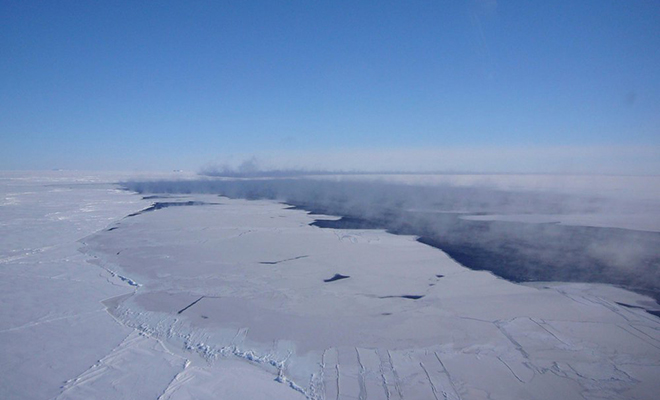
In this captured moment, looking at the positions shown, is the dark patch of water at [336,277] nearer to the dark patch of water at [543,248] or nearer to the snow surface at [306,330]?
the snow surface at [306,330]

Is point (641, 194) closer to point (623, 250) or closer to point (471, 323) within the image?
point (623, 250)

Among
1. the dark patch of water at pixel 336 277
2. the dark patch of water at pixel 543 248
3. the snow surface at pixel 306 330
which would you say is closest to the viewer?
the snow surface at pixel 306 330

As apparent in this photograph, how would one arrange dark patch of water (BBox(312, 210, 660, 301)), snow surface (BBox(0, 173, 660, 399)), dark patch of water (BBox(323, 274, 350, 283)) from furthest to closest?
dark patch of water (BBox(312, 210, 660, 301)) < dark patch of water (BBox(323, 274, 350, 283)) < snow surface (BBox(0, 173, 660, 399))

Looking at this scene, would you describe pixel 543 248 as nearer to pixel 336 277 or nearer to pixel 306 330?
pixel 336 277

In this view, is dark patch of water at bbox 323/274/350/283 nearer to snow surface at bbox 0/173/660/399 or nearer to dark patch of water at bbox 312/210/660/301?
snow surface at bbox 0/173/660/399

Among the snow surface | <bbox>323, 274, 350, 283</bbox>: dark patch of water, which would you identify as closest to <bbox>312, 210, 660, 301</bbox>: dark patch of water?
the snow surface

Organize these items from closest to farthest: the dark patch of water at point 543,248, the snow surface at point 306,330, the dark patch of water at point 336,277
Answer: the snow surface at point 306,330 → the dark patch of water at point 336,277 → the dark patch of water at point 543,248

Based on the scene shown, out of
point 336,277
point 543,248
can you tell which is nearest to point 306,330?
point 336,277

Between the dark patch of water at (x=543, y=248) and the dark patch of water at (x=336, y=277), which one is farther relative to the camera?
the dark patch of water at (x=543, y=248)

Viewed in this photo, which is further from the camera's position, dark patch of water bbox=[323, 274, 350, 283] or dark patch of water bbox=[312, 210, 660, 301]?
dark patch of water bbox=[312, 210, 660, 301]

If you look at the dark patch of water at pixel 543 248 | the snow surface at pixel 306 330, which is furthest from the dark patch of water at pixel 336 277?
the dark patch of water at pixel 543 248
